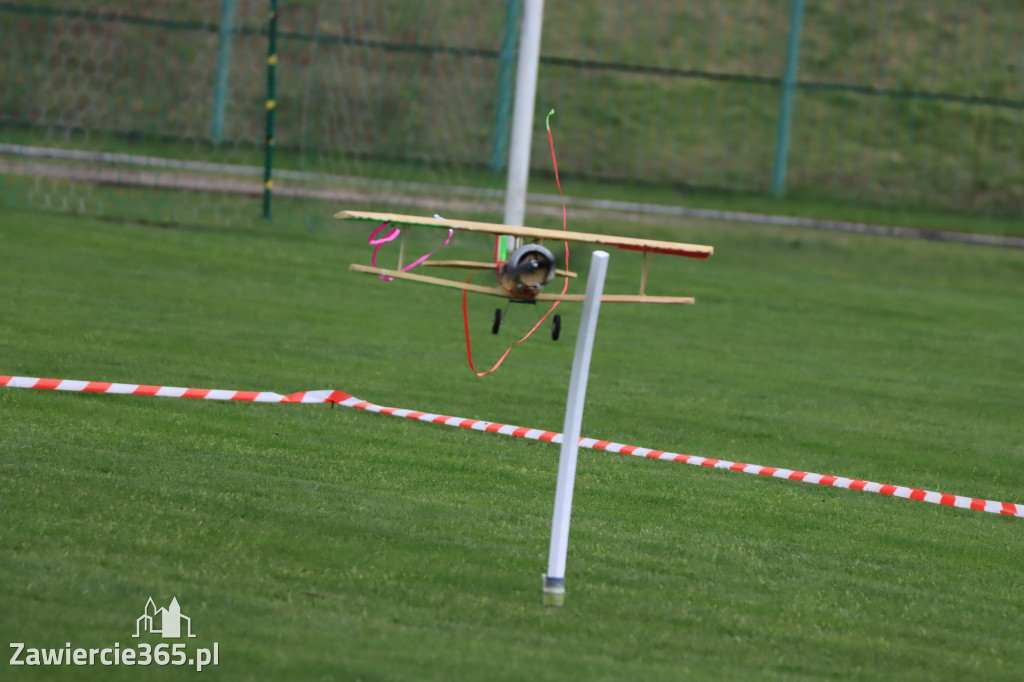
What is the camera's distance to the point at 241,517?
5707 millimetres

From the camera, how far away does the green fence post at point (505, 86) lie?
1644 cm

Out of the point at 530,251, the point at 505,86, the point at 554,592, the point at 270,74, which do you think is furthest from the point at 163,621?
the point at 505,86

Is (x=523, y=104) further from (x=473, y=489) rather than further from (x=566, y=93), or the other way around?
(x=566, y=93)

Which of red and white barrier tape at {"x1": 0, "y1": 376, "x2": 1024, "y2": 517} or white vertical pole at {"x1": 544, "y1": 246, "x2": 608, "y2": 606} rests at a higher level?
white vertical pole at {"x1": 544, "y1": 246, "x2": 608, "y2": 606}

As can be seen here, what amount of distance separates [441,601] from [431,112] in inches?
626

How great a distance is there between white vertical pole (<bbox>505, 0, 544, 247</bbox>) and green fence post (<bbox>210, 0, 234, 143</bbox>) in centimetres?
653

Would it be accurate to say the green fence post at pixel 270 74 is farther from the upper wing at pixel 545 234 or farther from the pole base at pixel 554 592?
the pole base at pixel 554 592

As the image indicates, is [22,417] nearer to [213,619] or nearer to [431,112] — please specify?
[213,619]

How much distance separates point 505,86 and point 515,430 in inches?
390

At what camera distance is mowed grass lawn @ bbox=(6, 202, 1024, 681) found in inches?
182

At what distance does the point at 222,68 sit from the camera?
692 inches

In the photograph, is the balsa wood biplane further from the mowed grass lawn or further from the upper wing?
the mowed grass lawn

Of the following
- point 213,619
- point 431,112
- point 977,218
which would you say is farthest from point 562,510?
point 977,218

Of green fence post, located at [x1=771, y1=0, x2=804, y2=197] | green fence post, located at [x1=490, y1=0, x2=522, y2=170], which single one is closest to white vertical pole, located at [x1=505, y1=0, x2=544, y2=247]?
green fence post, located at [x1=490, y1=0, x2=522, y2=170]
